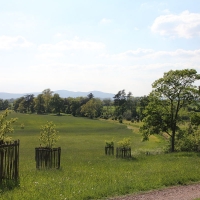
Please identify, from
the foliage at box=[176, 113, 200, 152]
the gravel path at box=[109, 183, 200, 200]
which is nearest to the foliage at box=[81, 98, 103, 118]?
the foliage at box=[176, 113, 200, 152]

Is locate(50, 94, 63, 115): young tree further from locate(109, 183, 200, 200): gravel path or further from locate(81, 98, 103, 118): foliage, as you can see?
locate(109, 183, 200, 200): gravel path

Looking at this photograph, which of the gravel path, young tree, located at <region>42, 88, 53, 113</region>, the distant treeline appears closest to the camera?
the gravel path

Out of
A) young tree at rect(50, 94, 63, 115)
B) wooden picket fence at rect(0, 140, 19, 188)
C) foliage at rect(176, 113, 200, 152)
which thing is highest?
young tree at rect(50, 94, 63, 115)

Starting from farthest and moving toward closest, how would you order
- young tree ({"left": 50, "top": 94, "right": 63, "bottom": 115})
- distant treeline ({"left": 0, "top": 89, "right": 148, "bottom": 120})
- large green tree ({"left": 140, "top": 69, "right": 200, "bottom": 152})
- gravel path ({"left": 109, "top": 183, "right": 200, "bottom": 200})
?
young tree ({"left": 50, "top": 94, "right": 63, "bottom": 115}), distant treeline ({"left": 0, "top": 89, "right": 148, "bottom": 120}), large green tree ({"left": 140, "top": 69, "right": 200, "bottom": 152}), gravel path ({"left": 109, "top": 183, "right": 200, "bottom": 200})

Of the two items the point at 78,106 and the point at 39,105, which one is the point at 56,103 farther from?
the point at 78,106

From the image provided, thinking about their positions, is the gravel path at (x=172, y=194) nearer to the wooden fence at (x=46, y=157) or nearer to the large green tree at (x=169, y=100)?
the wooden fence at (x=46, y=157)

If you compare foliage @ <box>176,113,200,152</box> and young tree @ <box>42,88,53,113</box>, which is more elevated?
young tree @ <box>42,88,53,113</box>

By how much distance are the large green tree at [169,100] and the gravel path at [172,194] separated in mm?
20523

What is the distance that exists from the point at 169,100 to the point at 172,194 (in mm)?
→ 23292

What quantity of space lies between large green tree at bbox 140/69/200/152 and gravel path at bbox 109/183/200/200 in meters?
20.5

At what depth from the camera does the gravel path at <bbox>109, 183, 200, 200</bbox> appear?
34.7 feet

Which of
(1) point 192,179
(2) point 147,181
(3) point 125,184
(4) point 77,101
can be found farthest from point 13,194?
(4) point 77,101

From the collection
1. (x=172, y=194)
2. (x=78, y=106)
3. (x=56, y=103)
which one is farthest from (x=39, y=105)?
(x=172, y=194)

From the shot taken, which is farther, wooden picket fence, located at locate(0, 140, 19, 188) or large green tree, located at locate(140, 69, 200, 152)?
large green tree, located at locate(140, 69, 200, 152)
